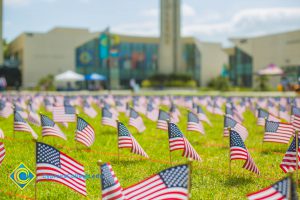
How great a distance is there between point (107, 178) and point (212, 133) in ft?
41.2

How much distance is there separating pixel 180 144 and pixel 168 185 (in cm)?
411

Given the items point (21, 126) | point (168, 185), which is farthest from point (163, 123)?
point (168, 185)

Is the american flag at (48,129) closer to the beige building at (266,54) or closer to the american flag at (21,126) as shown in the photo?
the american flag at (21,126)

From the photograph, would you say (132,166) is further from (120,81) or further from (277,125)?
(120,81)

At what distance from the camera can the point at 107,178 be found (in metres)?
5.44

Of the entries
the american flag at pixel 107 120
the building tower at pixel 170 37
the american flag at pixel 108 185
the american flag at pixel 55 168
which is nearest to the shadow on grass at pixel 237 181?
the american flag at pixel 55 168

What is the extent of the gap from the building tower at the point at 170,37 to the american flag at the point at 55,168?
5843 centimetres

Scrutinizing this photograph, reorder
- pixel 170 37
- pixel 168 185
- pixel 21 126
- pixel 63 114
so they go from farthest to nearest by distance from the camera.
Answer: pixel 170 37, pixel 63 114, pixel 21 126, pixel 168 185

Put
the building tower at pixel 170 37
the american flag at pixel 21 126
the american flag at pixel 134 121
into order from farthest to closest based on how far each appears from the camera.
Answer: the building tower at pixel 170 37 < the american flag at pixel 134 121 < the american flag at pixel 21 126

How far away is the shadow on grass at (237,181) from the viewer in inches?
355

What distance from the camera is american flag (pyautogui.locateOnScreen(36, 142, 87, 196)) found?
22.1ft

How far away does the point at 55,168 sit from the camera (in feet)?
22.3

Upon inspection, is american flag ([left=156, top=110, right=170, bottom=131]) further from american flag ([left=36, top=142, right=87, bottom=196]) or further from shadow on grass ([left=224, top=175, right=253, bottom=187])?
american flag ([left=36, top=142, right=87, bottom=196])

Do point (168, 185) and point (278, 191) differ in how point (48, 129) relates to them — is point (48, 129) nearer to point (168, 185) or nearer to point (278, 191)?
point (168, 185)
